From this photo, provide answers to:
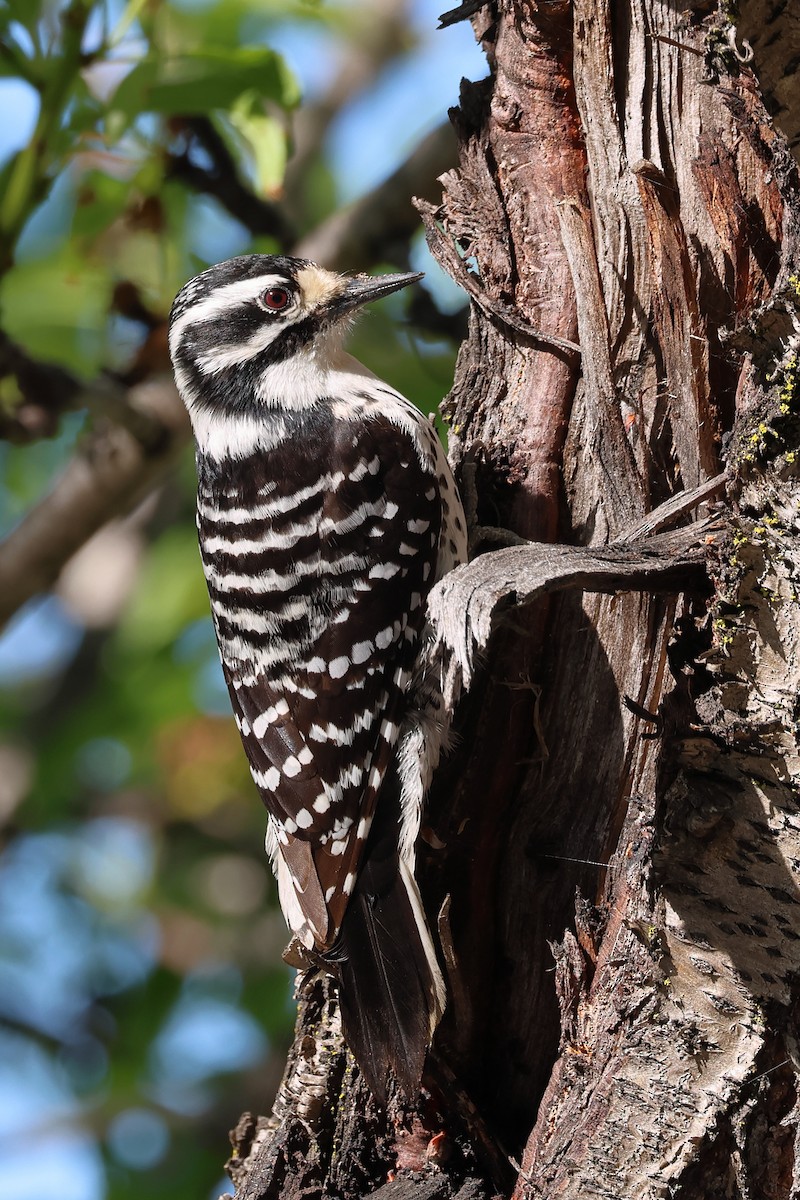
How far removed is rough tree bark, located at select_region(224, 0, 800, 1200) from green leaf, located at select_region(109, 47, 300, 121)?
2.14 feet

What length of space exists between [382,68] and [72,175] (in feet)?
8.22

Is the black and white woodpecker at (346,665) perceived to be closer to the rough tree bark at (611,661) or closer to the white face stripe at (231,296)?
the rough tree bark at (611,661)

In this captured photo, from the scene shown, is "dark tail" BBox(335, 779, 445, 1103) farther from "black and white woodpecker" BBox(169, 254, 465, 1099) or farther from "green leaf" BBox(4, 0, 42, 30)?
"green leaf" BBox(4, 0, 42, 30)

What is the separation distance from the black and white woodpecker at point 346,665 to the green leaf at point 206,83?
2.89ft

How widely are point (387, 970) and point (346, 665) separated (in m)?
0.68

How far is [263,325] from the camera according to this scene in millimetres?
3348

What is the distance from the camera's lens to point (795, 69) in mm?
2031

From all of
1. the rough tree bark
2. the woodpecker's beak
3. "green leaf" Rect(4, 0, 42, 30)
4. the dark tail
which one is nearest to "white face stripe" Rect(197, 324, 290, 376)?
the woodpecker's beak

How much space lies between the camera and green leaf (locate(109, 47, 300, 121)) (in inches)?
128

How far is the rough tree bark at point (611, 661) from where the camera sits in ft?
7.04

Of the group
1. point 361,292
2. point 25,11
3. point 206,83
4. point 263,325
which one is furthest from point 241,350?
point 25,11

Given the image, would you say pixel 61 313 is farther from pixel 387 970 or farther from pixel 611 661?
pixel 387 970

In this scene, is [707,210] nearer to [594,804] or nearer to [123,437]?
[594,804]

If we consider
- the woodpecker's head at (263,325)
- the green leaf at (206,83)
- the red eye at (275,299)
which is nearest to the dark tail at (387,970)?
the woodpecker's head at (263,325)
